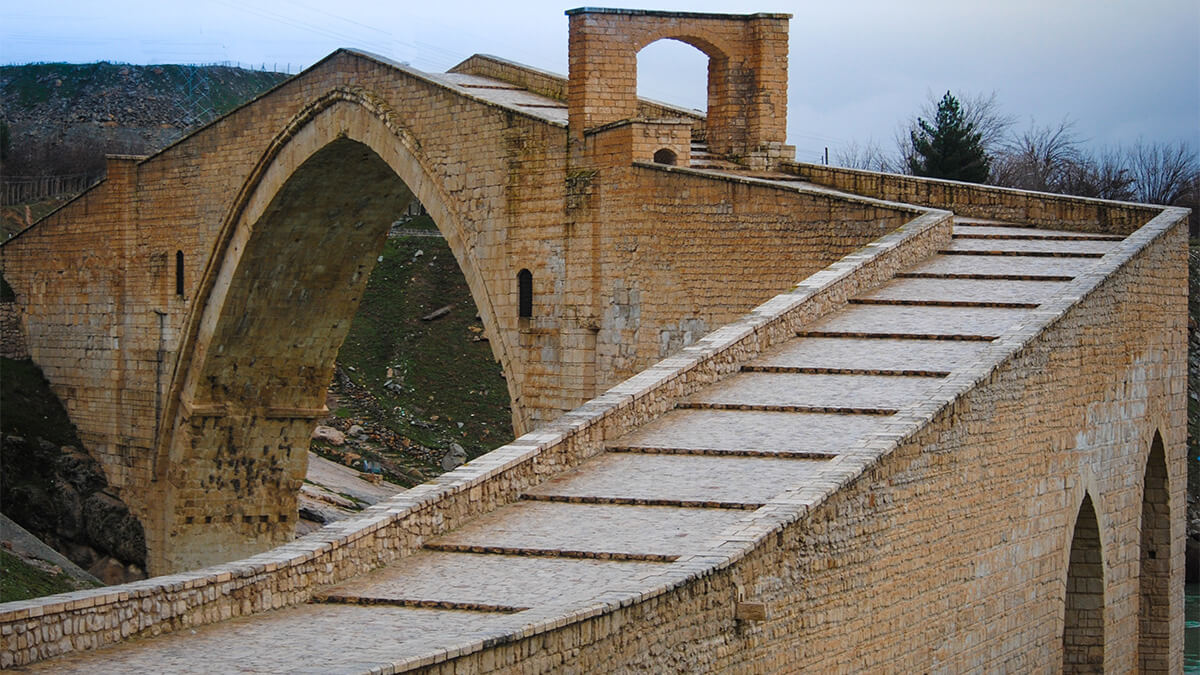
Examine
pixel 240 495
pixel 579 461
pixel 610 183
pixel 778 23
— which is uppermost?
pixel 778 23

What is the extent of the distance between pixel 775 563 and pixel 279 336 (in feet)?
58.9

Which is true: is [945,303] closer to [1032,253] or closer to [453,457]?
[1032,253]

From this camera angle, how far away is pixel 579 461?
11656 mm

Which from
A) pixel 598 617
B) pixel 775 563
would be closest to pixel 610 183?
pixel 775 563

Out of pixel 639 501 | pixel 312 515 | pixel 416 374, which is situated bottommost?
pixel 312 515

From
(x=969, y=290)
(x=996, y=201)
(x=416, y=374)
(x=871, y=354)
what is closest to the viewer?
(x=871, y=354)

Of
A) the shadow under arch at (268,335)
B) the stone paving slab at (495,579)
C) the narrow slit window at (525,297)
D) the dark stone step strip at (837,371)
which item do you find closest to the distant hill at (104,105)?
the shadow under arch at (268,335)

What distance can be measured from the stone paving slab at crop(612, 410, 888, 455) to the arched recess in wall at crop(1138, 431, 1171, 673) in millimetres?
4968

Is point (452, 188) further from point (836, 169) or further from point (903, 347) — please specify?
point (903, 347)

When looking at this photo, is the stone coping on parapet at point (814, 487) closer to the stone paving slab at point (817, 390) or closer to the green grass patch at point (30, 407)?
the stone paving slab at point (817, 390)

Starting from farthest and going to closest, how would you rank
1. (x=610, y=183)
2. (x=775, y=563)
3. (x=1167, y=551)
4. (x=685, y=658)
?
(x=610, y=183) → (x=1167, y=551) → (x=775, y=563) → (x=685, y=658)

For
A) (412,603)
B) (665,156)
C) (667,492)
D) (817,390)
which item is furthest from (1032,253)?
(412,603)

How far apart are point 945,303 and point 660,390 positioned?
118 inches

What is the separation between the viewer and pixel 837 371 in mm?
12898
